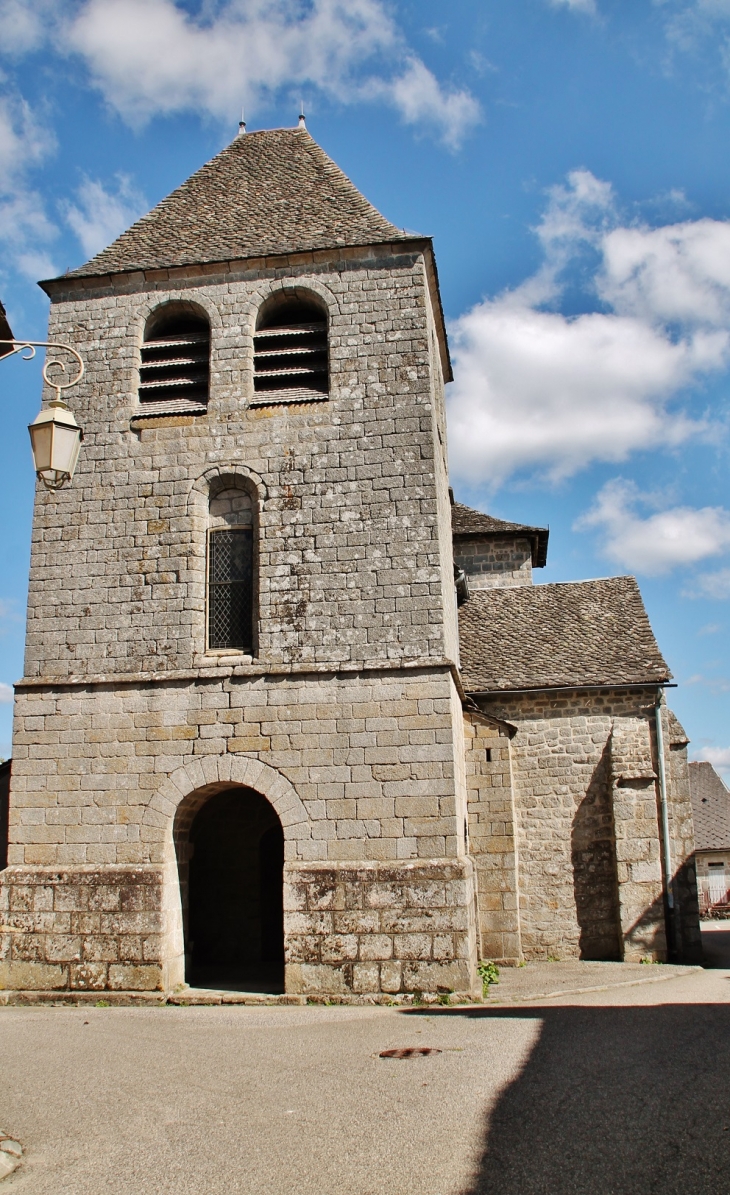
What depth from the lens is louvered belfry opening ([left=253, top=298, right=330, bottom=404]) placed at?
1137 cm

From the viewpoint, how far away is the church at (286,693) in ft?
31.9

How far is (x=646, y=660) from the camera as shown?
13.7 metres

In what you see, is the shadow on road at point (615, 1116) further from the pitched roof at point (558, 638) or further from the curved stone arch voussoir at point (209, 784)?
the pitched roof at point (558, 638)

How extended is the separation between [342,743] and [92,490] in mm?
4397

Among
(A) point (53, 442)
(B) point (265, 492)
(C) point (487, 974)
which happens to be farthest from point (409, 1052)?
(B) point (265, 492)

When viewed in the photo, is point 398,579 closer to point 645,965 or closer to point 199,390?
point 199,390

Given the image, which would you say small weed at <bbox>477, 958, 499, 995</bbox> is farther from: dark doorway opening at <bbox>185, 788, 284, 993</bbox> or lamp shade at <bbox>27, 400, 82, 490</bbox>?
lamp shade at <bbox>27, 400, 82, 490</bbox>

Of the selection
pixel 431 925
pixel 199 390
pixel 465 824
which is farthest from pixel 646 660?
pixel 199 390

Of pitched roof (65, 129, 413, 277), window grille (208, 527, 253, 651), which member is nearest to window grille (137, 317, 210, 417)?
pitched roof (65, 129, 413, 277)

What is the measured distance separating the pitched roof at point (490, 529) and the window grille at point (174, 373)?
27.1ft

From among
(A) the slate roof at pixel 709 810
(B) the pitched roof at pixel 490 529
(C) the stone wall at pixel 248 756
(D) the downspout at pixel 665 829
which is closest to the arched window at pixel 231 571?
(C) the stone wall at pixel 248 756

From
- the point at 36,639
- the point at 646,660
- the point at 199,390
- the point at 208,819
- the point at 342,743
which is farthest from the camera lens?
the point at 646,660

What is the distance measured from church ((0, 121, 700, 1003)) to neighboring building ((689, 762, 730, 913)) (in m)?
17.0

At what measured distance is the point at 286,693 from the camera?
33.6 ft
